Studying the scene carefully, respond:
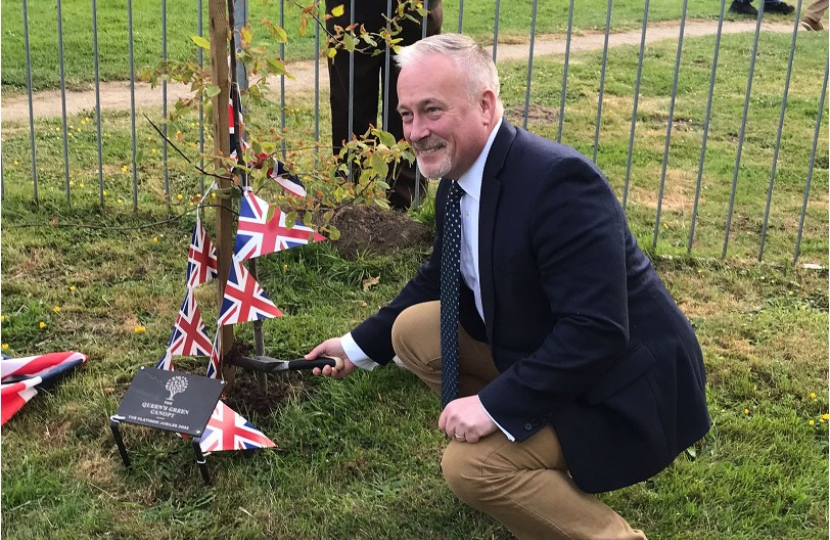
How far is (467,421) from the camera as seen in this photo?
2359mm

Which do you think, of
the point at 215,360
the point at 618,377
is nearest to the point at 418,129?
the point at 618,377

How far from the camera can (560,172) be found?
227cm

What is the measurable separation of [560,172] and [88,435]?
6.45ft

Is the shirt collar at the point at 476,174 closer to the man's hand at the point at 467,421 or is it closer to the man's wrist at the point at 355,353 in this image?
the man's hand at the point at 467,421

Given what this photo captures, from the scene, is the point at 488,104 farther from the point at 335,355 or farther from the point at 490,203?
the point at 335,355

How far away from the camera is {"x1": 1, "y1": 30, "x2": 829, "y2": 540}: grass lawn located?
2816mm

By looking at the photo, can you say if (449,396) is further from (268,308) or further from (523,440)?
(268,308)

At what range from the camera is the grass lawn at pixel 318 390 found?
2.82 m

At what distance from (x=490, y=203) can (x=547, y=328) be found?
1.25 ft

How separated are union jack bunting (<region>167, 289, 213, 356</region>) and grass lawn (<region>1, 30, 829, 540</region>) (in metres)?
0.31

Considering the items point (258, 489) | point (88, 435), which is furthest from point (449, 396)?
A: point (88, 435)

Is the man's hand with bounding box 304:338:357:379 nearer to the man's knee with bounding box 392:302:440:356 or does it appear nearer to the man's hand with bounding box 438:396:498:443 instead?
the man's knee with bounding box 392:302:440:356

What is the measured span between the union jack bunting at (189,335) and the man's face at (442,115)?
1154 mm

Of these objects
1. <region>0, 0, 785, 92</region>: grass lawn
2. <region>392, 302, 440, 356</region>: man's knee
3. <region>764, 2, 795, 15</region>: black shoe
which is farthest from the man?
<region>764, 2, 795, 15</region>: black shoe
